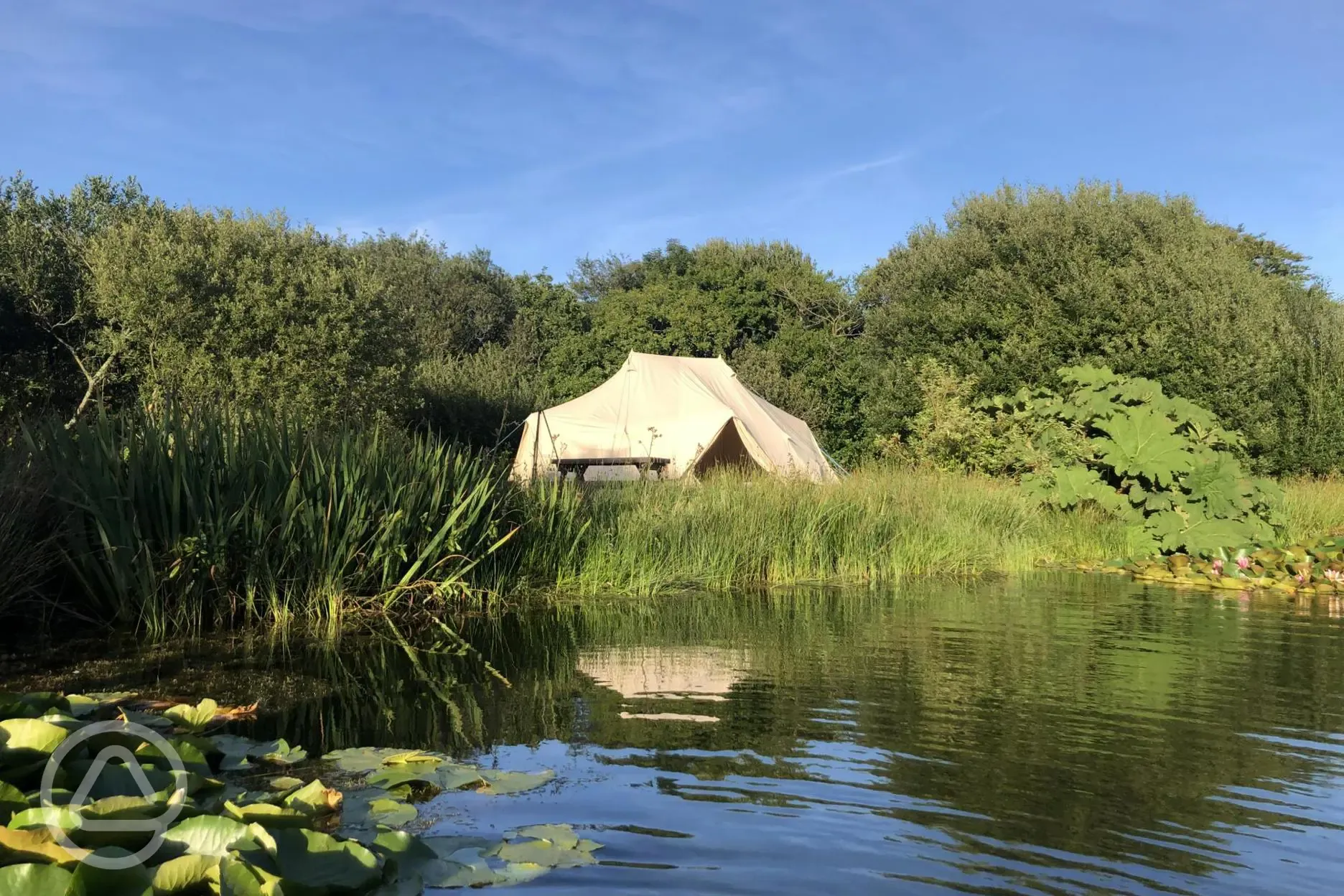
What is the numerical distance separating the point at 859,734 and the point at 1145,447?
10.00 m

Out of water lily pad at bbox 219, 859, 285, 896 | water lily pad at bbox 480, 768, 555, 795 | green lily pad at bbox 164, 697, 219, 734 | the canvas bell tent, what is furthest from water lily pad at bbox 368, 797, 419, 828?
the canvas bell tent

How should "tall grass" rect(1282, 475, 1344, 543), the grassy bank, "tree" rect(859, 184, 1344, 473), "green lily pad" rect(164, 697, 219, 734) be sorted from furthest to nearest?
1. "tree" rect(859, 184, 1344, 473)
2. "tall grass" rect(1282, 475, 1344, 543)
3. the grassy bank
4. "green lily pad" rect(164, 697, 219, 734)

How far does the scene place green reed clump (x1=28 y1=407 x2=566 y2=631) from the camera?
590 cm

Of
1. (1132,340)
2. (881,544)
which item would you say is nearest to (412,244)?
(1132,340)

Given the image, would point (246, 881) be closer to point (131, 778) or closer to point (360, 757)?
point (131, 778)

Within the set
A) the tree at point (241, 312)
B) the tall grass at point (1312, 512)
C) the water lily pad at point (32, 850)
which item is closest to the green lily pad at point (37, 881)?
the water lily pad at point (32, 850)

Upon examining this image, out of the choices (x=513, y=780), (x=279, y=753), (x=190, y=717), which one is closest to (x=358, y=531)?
(x=190, y=717)

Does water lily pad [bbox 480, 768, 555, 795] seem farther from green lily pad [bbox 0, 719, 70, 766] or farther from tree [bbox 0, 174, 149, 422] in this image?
tree [bbox 0, 174, 149, 422]

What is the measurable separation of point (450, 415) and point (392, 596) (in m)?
16.0

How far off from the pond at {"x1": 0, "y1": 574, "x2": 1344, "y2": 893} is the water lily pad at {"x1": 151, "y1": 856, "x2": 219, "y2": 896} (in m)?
0.78

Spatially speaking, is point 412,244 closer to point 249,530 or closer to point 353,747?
point 249,530

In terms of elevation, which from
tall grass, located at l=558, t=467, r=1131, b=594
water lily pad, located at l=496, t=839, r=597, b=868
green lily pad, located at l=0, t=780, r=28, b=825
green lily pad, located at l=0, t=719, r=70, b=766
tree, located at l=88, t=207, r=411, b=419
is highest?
tree, located at l=88, t=207, r=411, b=419

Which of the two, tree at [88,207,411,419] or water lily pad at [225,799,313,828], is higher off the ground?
tree at [88,207,411,419]

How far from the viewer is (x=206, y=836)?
7.55 feet
